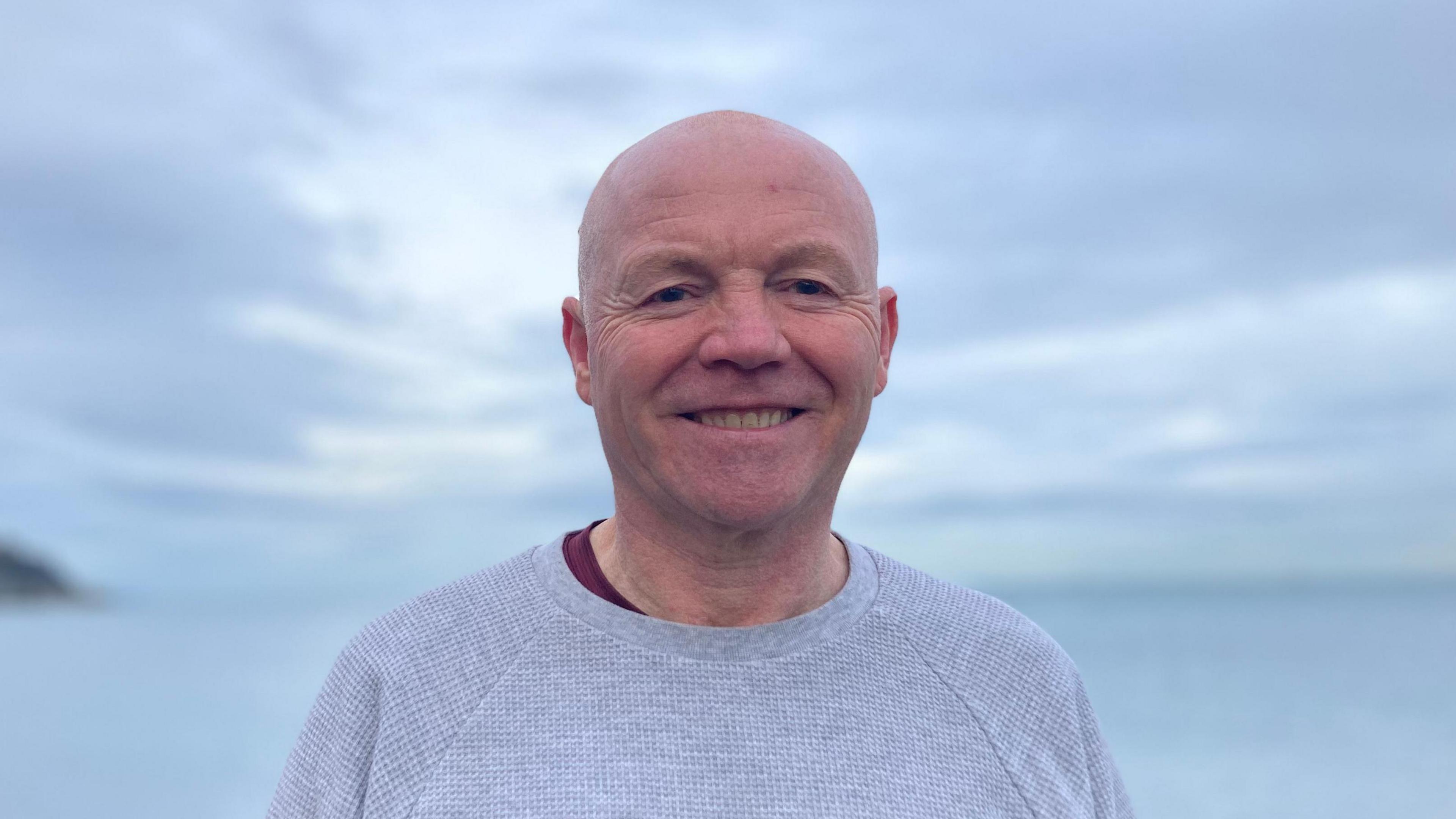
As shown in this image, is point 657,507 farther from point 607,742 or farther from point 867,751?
point 867,751

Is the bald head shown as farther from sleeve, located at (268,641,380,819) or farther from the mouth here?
sleeve, located at (268,641,380,819)

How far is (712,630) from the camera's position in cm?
220

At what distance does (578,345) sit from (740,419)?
1.61ft

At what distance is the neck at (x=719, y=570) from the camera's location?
7.25 feet

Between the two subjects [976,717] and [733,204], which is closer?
[733,204]

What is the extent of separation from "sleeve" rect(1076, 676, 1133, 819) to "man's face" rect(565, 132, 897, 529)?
759 mm

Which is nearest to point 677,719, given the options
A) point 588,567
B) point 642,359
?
point 588,567

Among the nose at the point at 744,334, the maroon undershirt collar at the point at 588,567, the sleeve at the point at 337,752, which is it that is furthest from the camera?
the maroon undershirt collar at the point at 588,567

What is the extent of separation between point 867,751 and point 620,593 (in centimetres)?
56

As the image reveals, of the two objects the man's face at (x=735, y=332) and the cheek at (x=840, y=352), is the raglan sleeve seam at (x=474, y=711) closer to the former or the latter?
the man's face at (x=735, y=332)

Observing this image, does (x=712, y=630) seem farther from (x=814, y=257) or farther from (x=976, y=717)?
(x=814, y=257)

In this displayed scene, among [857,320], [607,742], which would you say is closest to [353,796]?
[607,742]

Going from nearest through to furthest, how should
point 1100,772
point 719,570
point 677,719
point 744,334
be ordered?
point 744,334 < point 677,719 < point 719,570 < point 1100,772

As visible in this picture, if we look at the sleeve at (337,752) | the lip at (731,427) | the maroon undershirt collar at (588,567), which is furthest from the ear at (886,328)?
the sleeve at (337,752)
